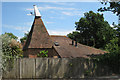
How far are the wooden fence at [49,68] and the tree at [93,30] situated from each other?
38.4 m

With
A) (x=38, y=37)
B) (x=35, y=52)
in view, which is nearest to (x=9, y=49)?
Answer: (x=35, y=52)

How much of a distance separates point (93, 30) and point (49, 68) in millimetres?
42384

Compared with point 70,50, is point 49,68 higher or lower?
lower

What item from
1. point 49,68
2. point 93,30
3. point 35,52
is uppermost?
point 93,30

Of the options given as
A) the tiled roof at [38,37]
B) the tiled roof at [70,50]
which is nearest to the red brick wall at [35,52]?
the tiled roof at [38,37]

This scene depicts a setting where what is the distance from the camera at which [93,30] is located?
54.7 m

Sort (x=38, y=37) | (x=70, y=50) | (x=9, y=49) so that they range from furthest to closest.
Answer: (x=70, y=50) < (x=38, y=37) < (x=9, y=49)

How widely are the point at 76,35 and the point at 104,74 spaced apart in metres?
40.9

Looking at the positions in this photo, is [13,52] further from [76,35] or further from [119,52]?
[76,35]

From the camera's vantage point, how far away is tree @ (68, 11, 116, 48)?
52.3 metres

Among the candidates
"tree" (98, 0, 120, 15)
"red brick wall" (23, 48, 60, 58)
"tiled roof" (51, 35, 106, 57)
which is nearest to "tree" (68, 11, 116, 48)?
"tiled roof" (51, 35, 106, 57)

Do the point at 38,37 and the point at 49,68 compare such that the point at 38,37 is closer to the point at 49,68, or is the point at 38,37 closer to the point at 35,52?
the point at 35,52

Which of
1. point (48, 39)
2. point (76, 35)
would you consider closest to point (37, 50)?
point (48, 39)

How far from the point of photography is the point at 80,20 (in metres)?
55.8
